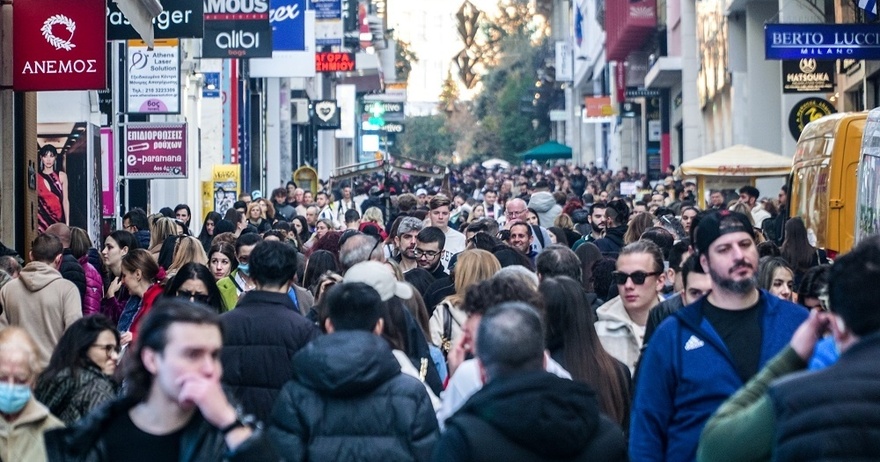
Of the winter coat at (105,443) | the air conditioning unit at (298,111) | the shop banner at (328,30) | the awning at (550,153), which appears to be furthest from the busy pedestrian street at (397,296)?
the awning at (550,153)

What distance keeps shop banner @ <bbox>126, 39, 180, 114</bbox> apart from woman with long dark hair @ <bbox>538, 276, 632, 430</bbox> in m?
17.2

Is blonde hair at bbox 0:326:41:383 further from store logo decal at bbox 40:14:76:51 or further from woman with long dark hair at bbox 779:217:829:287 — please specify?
store logo decal at bbox 40:14:76:51

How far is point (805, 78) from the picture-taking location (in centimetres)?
2798

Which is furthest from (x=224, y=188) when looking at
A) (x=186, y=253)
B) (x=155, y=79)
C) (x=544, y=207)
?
(x=186, y=253)

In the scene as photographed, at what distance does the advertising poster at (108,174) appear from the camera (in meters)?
22.5

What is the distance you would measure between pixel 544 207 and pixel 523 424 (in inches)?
589

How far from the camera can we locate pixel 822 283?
673 cm

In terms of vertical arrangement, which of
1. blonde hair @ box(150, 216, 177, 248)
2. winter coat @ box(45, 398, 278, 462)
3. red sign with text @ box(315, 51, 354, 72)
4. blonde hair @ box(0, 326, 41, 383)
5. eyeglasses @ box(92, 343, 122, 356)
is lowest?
winter coat @ box(45, 398, 278, 462)

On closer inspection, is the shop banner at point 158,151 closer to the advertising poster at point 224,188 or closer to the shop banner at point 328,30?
the advertising poster at point 224,188

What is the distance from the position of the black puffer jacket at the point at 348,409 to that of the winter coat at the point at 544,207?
13.7 meters

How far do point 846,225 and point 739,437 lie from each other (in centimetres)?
1171

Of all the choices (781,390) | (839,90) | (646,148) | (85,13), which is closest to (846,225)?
(85,13)

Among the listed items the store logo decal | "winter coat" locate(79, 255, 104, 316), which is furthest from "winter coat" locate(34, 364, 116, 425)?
the store logo decal

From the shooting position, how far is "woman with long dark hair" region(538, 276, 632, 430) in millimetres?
6582
